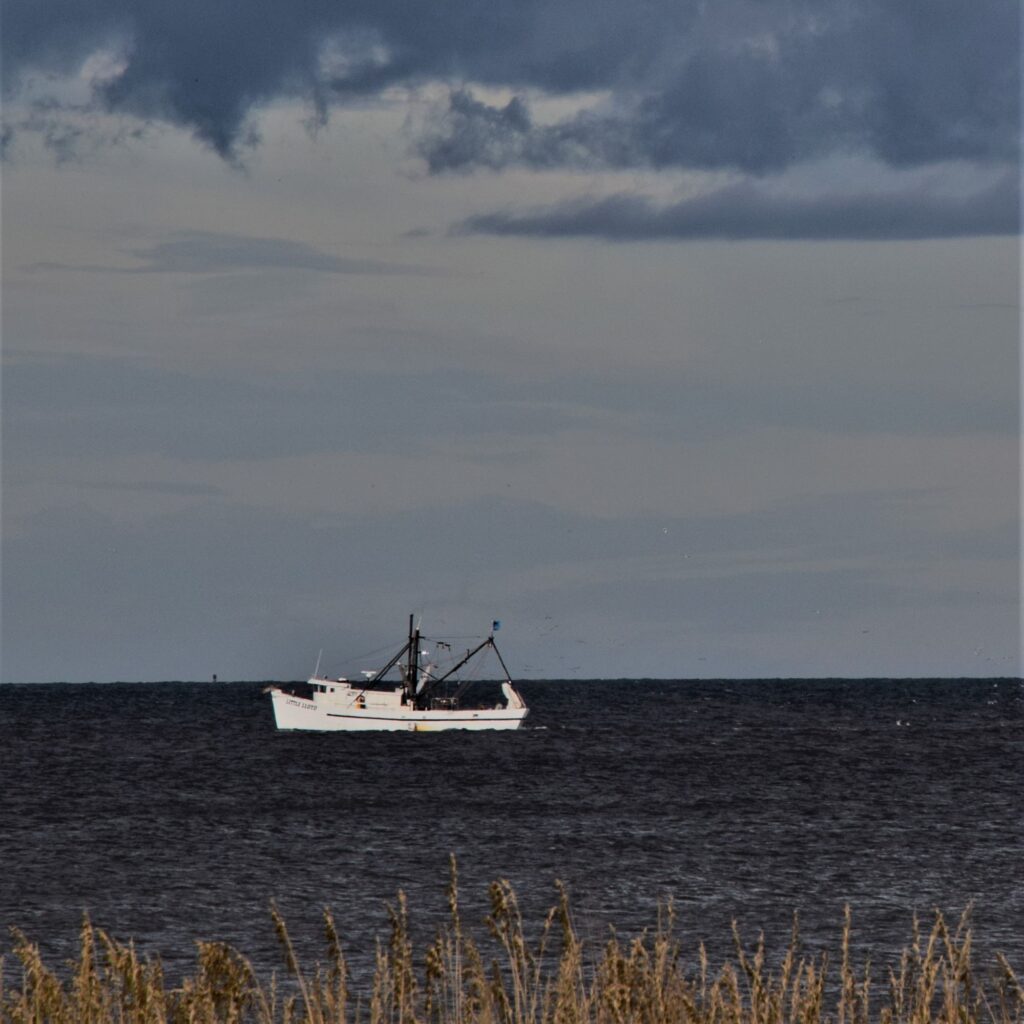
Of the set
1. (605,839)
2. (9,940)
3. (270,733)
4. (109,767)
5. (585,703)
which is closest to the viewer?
(9,940)

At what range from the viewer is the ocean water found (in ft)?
116

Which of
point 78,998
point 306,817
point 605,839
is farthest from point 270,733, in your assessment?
point 78,998

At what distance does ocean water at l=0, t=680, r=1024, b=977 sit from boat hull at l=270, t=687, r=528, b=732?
1.29 meters

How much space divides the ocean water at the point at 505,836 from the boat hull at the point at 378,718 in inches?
50.6

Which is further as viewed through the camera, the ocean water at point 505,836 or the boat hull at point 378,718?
the boat hull at point 378,718

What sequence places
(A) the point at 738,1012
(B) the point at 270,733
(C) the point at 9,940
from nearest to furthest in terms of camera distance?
(A) the point at 738,1012 < (C) the point at 9,940 < (B) the point at 270,733

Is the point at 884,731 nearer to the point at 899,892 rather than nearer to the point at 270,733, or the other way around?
the point at 270,733

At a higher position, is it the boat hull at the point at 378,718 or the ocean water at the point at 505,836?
the boat hull at the point at 378,718

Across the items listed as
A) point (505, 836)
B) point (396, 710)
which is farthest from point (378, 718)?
point (505, 836)

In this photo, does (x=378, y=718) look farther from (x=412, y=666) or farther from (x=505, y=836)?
(x=505, y=836)

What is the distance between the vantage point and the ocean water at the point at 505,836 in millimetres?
35344

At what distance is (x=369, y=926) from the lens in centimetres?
3334

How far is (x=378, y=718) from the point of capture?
111312mm

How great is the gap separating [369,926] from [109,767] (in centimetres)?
5925
